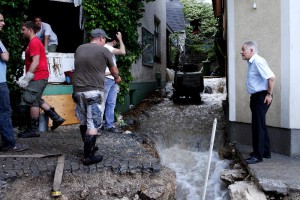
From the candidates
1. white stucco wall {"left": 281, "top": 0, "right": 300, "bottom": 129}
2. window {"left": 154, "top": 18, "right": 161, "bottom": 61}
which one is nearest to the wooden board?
white stucco wall {"left": 281, "top": 0, "right": 300, "bottom": 129}

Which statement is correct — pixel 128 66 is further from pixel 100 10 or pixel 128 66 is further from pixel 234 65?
pixel 234 65

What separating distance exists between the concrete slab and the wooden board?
373 centimetres

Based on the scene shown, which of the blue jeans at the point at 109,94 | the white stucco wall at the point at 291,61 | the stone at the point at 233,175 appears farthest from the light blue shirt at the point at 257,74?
the blue jeans at the point at 109,94

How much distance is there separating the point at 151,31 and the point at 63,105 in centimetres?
683

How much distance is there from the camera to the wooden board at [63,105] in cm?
736

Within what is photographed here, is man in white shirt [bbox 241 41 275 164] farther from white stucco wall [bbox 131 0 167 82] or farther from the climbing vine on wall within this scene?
white stucco wall [bbox 131 0 167 82]

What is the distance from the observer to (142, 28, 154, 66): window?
11943mm

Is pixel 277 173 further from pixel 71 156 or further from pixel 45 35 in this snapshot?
pixel 45 35

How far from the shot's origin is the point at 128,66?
8.66m

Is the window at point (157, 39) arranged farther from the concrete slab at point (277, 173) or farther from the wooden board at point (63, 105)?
the concrete slab at point (277, 173)

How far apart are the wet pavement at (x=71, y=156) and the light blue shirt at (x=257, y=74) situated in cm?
183

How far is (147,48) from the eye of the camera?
1252 centimetres

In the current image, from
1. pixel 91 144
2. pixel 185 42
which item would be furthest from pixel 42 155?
pixel 185 42

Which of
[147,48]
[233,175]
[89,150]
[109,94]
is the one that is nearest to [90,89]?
[89,150]
